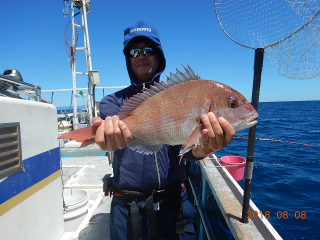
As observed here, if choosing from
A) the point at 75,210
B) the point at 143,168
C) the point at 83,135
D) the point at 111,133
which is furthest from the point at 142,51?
the point at 75,210

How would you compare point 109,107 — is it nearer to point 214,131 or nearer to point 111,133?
point 111,133

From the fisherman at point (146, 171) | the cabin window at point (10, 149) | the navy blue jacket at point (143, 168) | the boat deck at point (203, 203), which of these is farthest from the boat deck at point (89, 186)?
the cabin window at point (10, 149)

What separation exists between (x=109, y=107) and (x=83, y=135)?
0.65 m

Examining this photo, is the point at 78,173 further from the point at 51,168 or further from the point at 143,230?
the point at 143,230

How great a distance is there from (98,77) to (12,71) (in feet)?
22.8

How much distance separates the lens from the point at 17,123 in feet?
6.01

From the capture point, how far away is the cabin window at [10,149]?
168 centimetres

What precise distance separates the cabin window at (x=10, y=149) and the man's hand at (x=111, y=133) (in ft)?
2.54

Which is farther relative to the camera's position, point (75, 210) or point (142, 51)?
point (75, 210)

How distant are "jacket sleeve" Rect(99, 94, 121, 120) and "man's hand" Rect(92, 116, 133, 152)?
392 millimetres

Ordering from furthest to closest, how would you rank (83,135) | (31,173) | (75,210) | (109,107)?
(75,210) → (109,107) → (31,173) → (83,135)

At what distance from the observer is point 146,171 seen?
Result: 2096mm

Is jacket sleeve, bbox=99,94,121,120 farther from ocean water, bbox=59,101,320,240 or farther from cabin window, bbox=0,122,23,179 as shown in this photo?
ocean water, bbox=59,101,320,240

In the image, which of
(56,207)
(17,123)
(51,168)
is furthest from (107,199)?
(17,123)
